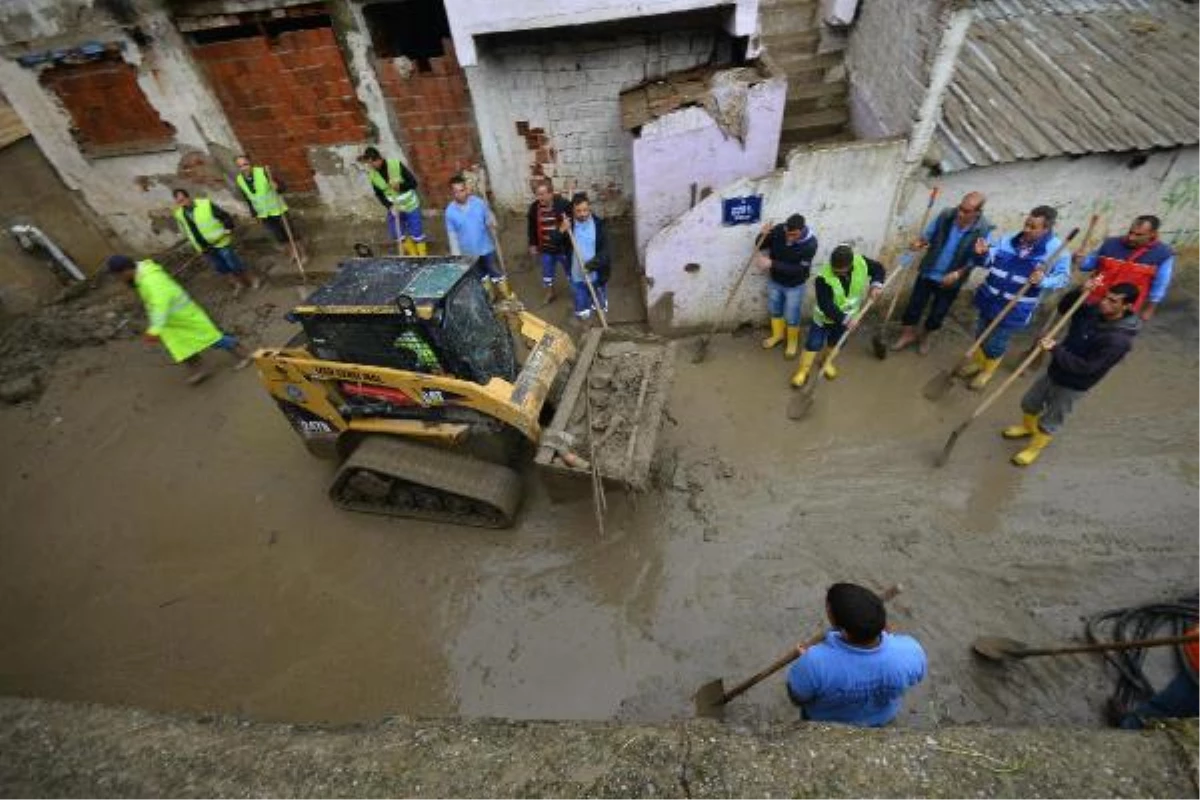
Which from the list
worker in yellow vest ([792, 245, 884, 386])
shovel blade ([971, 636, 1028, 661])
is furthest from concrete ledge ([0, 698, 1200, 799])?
worker in yellow vest ([792, 245, 884, 386])

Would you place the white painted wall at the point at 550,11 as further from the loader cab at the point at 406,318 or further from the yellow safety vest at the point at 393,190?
the loader cab at the point at 406,318

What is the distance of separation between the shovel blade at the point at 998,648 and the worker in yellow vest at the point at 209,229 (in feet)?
31.6

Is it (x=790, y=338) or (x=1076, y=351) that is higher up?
(x=1076, y=351)

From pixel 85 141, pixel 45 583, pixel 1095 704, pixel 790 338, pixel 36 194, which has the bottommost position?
pixel 1095 704

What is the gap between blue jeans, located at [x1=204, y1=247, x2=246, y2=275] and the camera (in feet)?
27.1

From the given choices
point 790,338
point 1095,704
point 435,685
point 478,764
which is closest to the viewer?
point 478,764

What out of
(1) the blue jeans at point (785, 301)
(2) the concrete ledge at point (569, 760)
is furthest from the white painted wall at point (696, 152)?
(2) the concrete ledge at point (569, 760)

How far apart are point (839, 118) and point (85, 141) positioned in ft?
35.0

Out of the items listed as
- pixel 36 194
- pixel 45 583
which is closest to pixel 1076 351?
pixel 45 583

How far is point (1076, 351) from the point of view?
4.96m

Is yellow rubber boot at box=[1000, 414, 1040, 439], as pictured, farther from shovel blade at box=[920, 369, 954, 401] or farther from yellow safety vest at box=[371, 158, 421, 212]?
yellow safety vest at box=[371, 158, 421, 212]

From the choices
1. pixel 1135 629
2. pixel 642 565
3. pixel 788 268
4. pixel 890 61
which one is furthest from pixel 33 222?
pixel 1135 629

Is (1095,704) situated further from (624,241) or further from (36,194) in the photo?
(36,194)

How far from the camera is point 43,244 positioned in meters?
8.77
